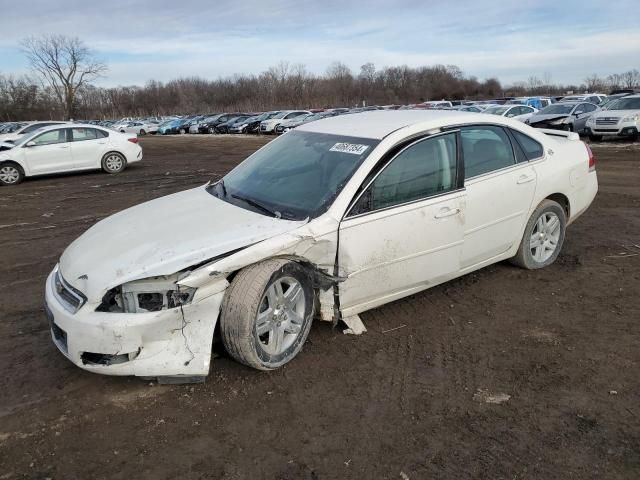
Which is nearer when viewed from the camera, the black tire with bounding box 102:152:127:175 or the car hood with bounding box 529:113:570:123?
the black tire with bounding box 102:152:127:175

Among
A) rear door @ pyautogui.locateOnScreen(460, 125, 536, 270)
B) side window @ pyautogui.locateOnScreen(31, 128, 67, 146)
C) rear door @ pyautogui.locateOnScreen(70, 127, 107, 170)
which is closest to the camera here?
rear door @ pyautogui.locateOnScreen(460, 125, 536, 270)

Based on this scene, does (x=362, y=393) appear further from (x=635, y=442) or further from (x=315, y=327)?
(x=635, y=442)

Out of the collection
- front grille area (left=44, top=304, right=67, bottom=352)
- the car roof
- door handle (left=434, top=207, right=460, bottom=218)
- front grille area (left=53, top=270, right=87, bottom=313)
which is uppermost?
the car roof

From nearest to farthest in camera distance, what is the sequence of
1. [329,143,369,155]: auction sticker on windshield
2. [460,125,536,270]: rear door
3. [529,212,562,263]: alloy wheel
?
[329,143,369,155]: auction sticker on windshield → [460,125,536,270]: rear door → [529,212,562,263]: alloy wheel

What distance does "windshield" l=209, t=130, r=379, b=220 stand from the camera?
3709 mm

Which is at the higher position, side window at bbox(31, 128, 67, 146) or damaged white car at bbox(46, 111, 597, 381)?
side window at bbox(31, 128, 67, 146)

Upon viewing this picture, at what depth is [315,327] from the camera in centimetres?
410

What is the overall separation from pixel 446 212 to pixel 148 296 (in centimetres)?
229

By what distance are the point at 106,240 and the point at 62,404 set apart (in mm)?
1090

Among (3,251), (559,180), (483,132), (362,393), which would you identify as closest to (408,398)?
(362,393)

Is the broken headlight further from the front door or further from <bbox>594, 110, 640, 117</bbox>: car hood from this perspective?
<bbox>594, 110, 640, 117</bbox>: car hood

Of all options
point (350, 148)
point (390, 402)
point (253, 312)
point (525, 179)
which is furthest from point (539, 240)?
point (253, 312)

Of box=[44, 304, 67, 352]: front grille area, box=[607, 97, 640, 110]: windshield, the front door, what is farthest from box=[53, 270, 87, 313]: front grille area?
box=[607, 97, 640, 110]: windshield

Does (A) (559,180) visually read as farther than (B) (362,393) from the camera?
Yes
